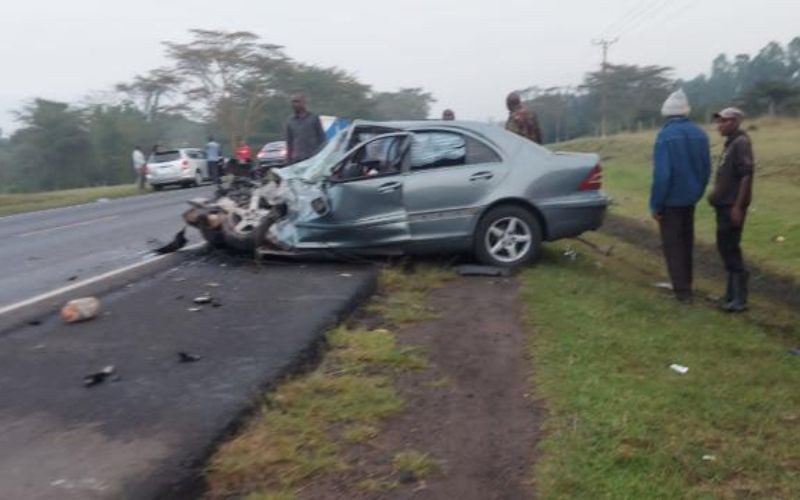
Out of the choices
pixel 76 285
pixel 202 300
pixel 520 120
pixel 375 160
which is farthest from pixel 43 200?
pixel 202 300

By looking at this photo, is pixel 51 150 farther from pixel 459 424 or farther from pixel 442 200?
pixel 459 424

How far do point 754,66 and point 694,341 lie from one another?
78.0m

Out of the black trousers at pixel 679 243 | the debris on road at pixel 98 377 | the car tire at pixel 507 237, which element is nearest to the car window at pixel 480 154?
the car tire at pixel 507 237

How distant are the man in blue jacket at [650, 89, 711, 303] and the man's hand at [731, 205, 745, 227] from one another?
0.32m

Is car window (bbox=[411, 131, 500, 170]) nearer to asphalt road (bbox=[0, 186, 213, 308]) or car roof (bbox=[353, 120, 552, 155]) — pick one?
car roof (bbox=[353, 120, 552, 155])

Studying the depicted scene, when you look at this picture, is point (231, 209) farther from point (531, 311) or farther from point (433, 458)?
point (433, 458)

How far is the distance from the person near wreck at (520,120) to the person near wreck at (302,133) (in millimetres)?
2682

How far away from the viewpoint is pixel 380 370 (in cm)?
528

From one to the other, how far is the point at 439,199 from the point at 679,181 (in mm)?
2276

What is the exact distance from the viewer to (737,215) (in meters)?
7.44

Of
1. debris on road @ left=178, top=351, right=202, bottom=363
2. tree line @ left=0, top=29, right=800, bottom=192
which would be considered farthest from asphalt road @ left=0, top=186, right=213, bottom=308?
tree line @ left=0, top=29, right=800, bottom=192

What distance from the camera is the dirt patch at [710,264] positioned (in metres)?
8.79

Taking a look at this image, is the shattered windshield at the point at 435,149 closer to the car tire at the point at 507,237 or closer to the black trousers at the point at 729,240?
the car tire at the point at 507,237

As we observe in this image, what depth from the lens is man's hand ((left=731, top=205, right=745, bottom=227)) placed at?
7434mm
